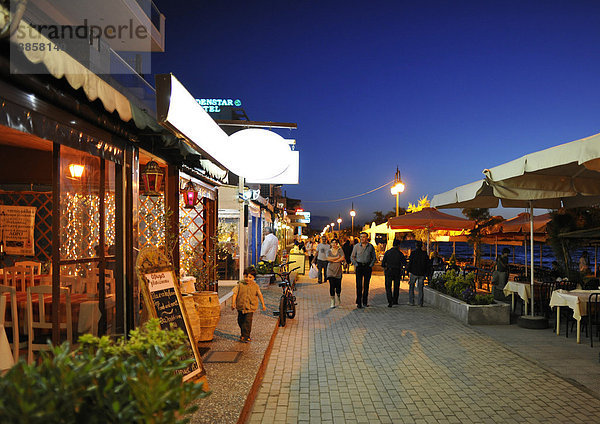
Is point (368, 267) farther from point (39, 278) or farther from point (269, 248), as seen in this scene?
point (39, 278)

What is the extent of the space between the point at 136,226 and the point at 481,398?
4.68 meters

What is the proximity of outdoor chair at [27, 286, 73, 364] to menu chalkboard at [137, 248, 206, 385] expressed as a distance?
4.14 ft

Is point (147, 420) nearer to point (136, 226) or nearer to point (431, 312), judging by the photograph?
point (136, 226)

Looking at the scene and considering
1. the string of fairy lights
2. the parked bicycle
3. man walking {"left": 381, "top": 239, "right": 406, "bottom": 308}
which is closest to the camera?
the string of fairy lights

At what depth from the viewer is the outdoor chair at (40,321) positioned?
5145mm

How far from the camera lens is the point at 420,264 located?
11867 millimetres

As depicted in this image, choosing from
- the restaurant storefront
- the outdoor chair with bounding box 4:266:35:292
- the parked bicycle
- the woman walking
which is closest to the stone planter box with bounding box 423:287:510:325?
the woman walking

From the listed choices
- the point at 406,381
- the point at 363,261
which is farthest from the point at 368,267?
the point at 406,381

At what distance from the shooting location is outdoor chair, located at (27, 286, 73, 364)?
5.14 m

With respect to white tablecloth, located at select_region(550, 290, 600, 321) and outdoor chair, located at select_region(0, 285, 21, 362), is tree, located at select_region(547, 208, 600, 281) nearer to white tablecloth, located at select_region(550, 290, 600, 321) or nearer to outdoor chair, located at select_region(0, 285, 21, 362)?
white tablecloth, located at select_region(550, 290, 600, 321)

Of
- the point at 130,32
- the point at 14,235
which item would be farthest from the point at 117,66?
the point at 14,235

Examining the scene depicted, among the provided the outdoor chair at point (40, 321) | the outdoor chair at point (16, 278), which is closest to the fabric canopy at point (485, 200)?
the outdoor chair at point (40, 321)

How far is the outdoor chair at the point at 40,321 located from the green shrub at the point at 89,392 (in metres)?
3.69

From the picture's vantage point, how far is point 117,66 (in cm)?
1220
